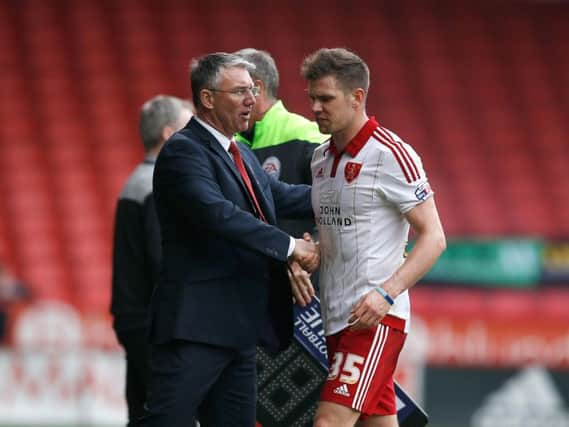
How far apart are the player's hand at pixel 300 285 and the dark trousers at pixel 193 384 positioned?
0.36 metres

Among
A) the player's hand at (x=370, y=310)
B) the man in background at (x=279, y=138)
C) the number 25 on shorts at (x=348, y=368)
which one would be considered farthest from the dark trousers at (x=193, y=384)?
the man in background at (x=279, y=138)

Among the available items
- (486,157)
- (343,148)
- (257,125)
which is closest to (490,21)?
(486,157)

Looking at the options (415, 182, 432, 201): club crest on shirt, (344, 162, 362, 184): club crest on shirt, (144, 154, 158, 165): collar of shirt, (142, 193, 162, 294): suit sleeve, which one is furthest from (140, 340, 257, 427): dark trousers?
(144, 154, 158, 165): collar of shirt

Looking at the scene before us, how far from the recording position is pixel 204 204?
14.4 feet

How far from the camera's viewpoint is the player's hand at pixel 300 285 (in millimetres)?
4812

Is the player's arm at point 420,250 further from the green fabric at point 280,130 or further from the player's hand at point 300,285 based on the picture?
the green fabric at point 280,130

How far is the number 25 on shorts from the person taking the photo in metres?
4.51

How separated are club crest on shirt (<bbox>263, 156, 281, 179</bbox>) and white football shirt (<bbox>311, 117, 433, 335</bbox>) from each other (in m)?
0.88

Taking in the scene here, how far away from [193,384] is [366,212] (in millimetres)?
831

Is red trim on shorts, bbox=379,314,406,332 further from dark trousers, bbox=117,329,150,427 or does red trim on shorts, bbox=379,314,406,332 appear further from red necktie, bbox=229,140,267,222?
dark trousers, bbox=117,329,150,427

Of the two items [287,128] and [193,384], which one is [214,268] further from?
[287,128]

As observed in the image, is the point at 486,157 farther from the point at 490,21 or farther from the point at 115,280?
the point at 115,280

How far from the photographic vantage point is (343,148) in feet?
15.1

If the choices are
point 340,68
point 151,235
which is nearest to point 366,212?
point 340,68
